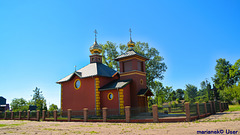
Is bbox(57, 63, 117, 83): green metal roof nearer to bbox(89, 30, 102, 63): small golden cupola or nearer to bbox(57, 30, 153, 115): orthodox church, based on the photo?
bbox(57, 30, 153, 115): orthodox church

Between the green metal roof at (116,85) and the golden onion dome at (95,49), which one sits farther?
the golden onion dome at (95,49)

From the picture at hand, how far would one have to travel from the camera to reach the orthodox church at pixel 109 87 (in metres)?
20.2

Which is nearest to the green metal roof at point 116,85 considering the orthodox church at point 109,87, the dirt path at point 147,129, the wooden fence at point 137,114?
the orthodox church at point 109,87

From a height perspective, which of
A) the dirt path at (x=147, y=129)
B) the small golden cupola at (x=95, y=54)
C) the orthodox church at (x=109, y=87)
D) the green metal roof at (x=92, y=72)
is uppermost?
the small golden cupola at (x=95, y=54)

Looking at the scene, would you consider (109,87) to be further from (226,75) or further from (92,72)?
(226,75)

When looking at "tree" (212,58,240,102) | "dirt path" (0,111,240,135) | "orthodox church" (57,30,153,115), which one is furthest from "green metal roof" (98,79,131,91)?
"tree" (212,58,240,102)

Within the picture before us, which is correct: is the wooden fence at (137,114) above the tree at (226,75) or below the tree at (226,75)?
below

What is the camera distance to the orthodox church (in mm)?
20188

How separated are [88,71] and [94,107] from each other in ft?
15.5

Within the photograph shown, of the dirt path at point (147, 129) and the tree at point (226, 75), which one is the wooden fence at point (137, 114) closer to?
the dirt path at point (147, 129)

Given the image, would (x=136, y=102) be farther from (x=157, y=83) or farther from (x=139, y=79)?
(x=157, y=83)

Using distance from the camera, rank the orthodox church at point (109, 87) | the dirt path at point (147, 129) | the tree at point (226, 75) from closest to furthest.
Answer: the dirt path at point (147, 129)
the orthodox church at point (109, 87)
the tree at point (226, 75)

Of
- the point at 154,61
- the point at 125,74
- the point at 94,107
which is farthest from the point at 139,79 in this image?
the point at 154,61

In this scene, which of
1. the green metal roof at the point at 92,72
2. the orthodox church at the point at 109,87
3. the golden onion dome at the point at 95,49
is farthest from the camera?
the golden onion dome at the point at 95,49
